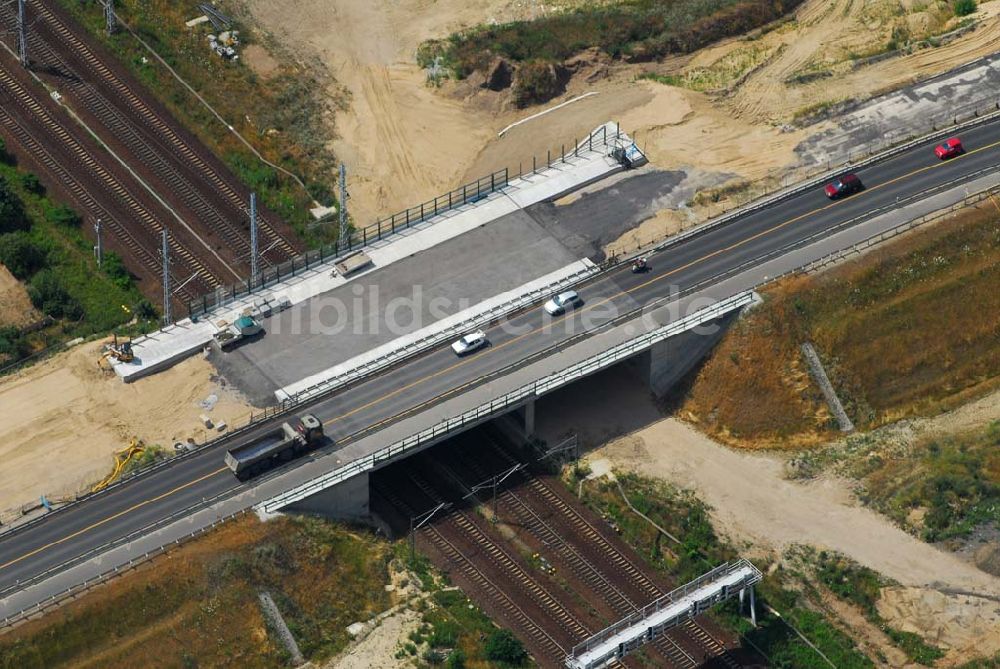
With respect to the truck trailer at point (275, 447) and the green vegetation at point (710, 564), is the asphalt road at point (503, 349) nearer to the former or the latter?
the truck trailer at point (275, 447)

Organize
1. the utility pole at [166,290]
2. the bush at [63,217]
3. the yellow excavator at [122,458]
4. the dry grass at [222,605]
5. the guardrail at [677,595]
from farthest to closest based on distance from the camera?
the bush at [63,217]
the utility pole at [166,290]
the yellow excavator at [122,458]
the guardrail at [677,595]
the dry grass at [222,605]

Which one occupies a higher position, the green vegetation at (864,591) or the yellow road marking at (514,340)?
the yellow road marking at (514,340)

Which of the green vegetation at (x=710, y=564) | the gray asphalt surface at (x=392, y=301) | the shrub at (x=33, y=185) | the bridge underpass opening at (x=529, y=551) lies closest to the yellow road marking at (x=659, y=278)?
the bridge underpass opening at (x=529, y=551)

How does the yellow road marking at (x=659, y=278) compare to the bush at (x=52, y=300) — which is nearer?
the yellow road marking at (x=659, y=278)

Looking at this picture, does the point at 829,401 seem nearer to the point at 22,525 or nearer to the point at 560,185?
the point at 560,185

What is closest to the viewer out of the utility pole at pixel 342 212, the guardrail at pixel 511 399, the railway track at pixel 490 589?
the railway track at pixel 490 589

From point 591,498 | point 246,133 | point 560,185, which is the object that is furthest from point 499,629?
point 246,133

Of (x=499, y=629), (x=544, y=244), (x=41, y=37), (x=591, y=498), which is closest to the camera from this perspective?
(x=499, y=629)

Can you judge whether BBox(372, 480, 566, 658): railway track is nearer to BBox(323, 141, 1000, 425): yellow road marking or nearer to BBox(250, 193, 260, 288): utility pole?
BBox(323, 141, 1000, 425): yellow road marking
